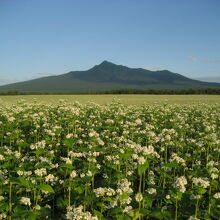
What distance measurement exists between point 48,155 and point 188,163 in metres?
5.67

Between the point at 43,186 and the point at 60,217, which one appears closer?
the point at 43,186

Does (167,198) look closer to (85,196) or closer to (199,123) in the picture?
(85,196)

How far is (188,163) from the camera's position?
1058 centimetres

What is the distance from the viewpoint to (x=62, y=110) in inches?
636

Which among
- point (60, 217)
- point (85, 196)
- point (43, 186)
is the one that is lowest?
point (60, 217)

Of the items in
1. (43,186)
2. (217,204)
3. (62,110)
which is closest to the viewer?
(43,186)

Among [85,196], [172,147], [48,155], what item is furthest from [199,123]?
[85,196]

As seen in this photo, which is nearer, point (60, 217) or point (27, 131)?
point (60, 217)

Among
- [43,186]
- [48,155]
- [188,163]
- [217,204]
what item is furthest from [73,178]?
[188,163]

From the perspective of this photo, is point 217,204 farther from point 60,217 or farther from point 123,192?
point 60,217

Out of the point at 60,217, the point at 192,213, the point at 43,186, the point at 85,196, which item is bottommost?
the point at 60,217

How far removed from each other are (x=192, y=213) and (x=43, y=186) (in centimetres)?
322

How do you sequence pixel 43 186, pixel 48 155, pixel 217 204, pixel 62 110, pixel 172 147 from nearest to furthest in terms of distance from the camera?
pixel 43 186 < pixel 217 204 < pixel 48 155 < pixel 172 147 < pixel 62 110

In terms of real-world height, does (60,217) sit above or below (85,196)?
below
